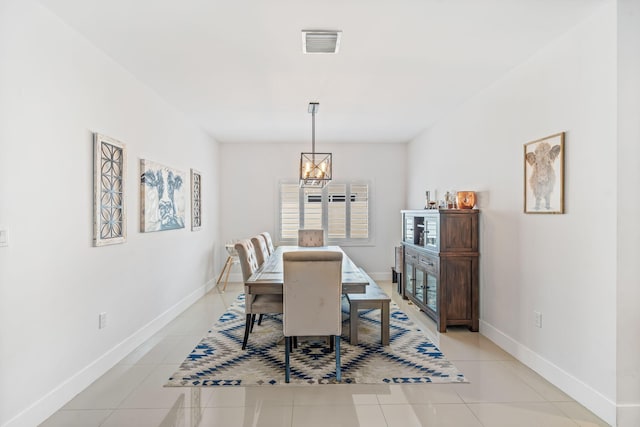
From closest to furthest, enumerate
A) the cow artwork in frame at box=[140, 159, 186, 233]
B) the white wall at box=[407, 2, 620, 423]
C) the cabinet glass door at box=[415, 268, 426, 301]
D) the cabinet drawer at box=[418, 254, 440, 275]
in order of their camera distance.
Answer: the white wall at box=[407, 2, 620, 423], the cow artwork in frame at box=[140, 159, 186, 233], the cabinet drawer at box=[418, 254, 440, 275], the cabinet glass door at box=[415, 268, 426, 301]

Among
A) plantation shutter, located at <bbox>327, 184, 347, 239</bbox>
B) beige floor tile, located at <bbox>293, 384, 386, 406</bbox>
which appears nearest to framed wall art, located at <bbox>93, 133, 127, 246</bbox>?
beige floor tile, located at <bbox>293, 384, 386, 406</bbox>

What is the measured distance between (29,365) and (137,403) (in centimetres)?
68

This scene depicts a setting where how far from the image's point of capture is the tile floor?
2.29 metres

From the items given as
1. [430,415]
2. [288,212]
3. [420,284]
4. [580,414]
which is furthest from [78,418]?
[288,212]

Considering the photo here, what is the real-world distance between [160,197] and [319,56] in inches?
92.2

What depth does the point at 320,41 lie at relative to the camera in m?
2.74

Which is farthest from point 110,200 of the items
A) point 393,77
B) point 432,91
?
point 432,91

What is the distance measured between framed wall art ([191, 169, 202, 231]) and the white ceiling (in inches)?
43.0

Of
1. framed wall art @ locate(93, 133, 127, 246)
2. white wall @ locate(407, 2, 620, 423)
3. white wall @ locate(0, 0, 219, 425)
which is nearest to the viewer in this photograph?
white wall @ locate(0, 0, 219, 425)

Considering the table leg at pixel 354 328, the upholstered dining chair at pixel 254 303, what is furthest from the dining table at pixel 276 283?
the table leg at pixel 354 328

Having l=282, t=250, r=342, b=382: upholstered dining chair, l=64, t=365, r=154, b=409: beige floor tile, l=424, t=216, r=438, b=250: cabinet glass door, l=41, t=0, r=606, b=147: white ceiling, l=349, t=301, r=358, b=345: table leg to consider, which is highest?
l=41, t=0, r=606, b=147: white ceiling

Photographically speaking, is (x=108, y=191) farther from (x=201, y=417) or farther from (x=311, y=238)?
(x=311, y=238)

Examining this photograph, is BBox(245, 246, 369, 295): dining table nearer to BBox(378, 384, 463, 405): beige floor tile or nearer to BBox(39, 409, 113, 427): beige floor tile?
BBox(378, 384, 463, 405): beige floor tile

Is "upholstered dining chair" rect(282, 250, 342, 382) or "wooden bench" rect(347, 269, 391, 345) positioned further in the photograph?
"wooden bench" rect(347, 269, 391, 345)
